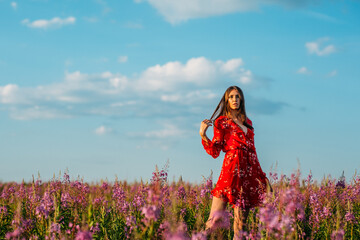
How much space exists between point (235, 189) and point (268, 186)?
0.54m

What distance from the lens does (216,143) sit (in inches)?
241

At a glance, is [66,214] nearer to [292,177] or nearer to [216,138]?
[216,138]

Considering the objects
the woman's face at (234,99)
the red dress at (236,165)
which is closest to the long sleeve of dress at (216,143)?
the red dress at (236,165)

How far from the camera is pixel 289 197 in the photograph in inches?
145

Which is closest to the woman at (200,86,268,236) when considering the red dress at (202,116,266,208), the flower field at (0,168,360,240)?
the red dress at (202,116,266,208)

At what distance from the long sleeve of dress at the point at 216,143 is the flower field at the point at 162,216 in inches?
35.2

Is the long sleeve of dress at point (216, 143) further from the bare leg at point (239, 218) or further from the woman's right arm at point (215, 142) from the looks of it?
the bare leg at point (239, 218)

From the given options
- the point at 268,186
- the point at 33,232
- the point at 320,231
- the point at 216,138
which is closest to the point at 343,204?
the point at 320,231

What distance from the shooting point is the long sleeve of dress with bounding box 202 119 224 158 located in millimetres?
6078

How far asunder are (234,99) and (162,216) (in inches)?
92.9

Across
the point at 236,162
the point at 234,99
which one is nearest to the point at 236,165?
the point at 236,162

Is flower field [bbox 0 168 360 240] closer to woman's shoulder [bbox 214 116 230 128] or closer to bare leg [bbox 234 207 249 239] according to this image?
bare leg [bbox 234 207 249 239]

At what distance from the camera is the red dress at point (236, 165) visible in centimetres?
586

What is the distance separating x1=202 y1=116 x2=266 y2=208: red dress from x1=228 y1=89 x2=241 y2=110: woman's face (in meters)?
0.26
